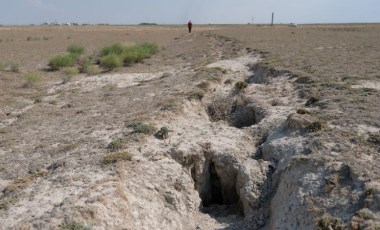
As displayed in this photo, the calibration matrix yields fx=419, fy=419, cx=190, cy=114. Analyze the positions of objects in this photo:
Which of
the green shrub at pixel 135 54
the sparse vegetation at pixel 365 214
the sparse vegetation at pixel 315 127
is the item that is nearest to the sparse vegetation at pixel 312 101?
the sparse vegetation at pixel 315 127

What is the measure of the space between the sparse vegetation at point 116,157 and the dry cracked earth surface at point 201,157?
0.03 meters

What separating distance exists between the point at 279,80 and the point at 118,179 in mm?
12463

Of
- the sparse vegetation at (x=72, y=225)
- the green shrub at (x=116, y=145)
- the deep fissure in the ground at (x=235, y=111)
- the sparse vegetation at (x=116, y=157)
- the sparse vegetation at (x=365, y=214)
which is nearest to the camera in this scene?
the sparse vegetation at (x=365, y=214)

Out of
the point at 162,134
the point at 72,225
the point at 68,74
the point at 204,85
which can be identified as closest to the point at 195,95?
the point at 204,85

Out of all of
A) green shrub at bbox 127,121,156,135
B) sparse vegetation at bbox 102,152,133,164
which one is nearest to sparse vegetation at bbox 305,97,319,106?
green shrub at bbox 127,121,156,135

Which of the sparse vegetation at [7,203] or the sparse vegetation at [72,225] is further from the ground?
the sparse vegetation at [72,225]

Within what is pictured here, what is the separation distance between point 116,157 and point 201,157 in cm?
267

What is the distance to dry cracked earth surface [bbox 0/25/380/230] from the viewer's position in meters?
9.29

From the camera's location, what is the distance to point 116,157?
11797mm

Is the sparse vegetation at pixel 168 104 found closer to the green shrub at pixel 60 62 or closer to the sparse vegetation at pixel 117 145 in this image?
the sparse vegetation at pixel 117 145

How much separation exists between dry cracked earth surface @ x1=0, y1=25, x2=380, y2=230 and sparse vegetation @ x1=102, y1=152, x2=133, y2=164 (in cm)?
3

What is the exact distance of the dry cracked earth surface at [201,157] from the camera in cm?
929

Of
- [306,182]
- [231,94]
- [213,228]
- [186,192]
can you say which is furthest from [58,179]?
[231,94]

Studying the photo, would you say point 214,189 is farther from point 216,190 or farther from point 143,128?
point 143,128
